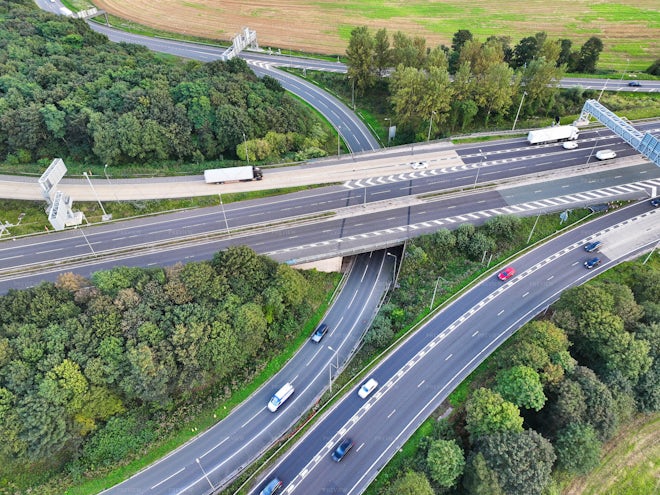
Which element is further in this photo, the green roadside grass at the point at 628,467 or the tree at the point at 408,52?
the tree at the point at 408,52

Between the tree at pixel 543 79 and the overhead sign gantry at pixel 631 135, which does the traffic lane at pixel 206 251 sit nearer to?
the overhead sign gantry at pixel 631 135

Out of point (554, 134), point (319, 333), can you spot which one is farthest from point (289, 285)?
point (554, 134)

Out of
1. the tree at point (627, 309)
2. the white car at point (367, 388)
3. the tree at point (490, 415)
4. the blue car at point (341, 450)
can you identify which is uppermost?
the tree at point (627, 309)

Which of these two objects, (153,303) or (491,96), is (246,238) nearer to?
(153,303)

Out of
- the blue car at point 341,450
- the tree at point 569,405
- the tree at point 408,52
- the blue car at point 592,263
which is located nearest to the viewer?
the tree at point 569,405

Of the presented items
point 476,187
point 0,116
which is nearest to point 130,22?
point 0,116

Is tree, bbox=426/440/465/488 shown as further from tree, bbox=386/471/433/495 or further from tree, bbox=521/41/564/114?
tree, bbox=521/41/564/114

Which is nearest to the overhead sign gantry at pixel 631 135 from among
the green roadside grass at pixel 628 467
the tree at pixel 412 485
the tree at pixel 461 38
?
the tree at pixel 461 38
